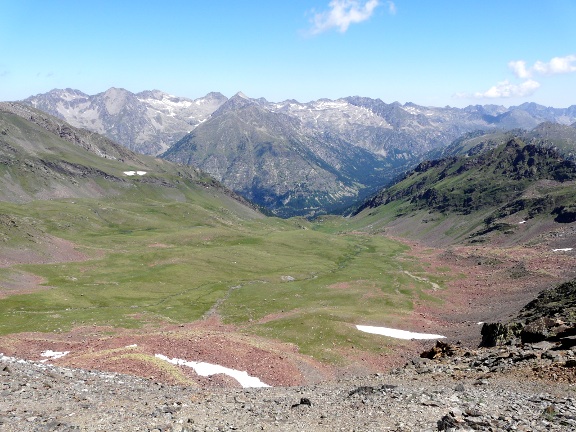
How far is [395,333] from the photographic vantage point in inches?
3196

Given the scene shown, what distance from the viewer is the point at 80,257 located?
156 meters

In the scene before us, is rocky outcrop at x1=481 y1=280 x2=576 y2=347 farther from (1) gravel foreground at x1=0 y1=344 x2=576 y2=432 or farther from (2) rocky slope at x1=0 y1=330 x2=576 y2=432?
(1) gravel foreground at x1=0 y1=344 x2=576 y2=432

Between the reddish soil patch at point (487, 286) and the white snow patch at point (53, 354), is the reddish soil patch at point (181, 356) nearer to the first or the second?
the white snow patch at point (53, 354)

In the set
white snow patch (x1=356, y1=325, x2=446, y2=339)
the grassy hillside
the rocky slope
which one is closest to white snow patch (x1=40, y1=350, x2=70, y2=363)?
the rocky slope

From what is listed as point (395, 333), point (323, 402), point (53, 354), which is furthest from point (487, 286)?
point (53, 354)

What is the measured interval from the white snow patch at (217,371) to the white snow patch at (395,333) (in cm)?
3386

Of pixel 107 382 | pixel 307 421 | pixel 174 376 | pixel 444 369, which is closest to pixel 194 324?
pixel 174 376

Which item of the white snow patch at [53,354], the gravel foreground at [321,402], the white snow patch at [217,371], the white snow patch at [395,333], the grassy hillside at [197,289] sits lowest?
the grassy hillside at [197,289]

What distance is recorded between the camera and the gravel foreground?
974 inches

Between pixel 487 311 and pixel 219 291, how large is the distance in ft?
230

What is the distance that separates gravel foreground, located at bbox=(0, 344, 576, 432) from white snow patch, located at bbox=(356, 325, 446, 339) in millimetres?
40298

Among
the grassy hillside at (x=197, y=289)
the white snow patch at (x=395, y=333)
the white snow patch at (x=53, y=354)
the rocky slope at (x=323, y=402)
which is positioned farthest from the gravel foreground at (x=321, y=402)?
the white snow patch at (x=395, y=333)

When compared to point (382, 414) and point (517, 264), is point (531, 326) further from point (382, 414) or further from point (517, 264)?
point (517, 264)

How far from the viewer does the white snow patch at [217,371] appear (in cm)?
4944
